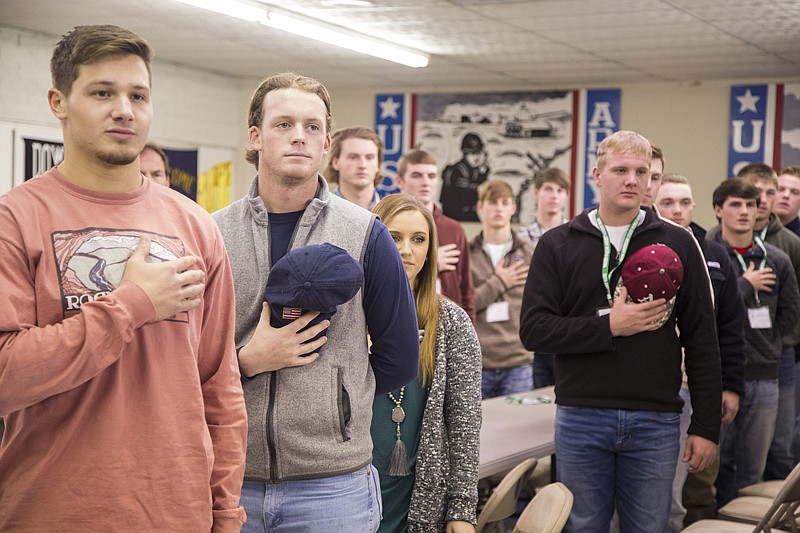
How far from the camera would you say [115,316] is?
133 centimetres

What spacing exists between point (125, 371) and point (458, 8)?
5496mm

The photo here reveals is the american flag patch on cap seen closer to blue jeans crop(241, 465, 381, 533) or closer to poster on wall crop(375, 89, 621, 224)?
A: blue jeans crop(241, 465, 381, 533)

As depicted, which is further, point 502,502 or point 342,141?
point 342,141

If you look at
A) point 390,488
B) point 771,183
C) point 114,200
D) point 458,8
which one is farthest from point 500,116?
point 114,200

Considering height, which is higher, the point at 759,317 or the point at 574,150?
the point at 574,150

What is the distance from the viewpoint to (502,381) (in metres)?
4.83

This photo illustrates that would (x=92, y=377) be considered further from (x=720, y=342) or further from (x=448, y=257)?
(x=448, y=257)

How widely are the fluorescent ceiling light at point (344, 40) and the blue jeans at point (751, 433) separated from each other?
4.64 meters

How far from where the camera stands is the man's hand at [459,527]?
2266mm

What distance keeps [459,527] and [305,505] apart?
0.63 meters

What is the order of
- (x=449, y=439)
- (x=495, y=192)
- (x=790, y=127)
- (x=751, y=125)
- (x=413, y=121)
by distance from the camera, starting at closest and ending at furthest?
1. (x=449, y=439)
2. (x=495, y=192)
3. (x=790, y=127)
4. (x=751, y=125)
5. (x=413, y=121)

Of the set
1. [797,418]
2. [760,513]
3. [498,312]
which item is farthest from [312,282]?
[797,418]

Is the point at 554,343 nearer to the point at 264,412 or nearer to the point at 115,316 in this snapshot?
the point at 264,412

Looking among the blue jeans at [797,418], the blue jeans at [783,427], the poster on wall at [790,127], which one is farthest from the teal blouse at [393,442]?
the poster on wall at [790,127]
